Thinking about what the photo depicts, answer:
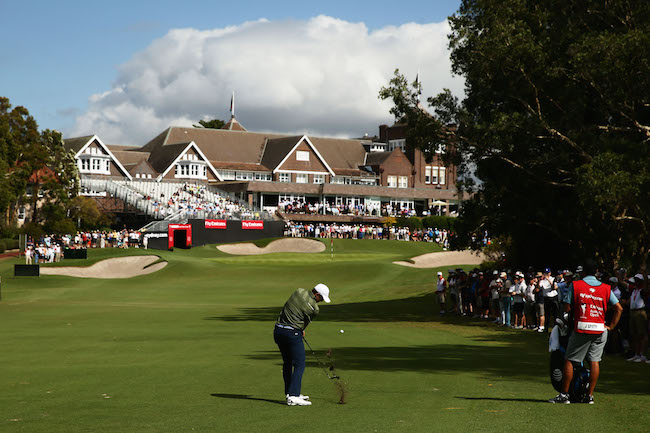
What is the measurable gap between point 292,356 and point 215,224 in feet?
212

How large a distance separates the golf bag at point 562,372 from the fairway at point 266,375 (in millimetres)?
298

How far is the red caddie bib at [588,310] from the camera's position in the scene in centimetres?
1155

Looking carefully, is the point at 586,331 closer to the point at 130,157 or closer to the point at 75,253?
the point at 75,253

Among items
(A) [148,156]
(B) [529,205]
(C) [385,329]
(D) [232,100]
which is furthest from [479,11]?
(D) [232,100]

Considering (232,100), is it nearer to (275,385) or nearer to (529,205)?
(529,205)

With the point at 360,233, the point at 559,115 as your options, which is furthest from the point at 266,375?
the point at 360,233

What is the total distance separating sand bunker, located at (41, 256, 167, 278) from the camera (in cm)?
5672

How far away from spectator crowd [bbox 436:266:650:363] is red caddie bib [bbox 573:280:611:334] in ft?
0.75

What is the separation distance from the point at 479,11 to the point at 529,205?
7.75 meters

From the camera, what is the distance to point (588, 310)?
1161 centimetres

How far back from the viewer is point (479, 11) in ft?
96.8

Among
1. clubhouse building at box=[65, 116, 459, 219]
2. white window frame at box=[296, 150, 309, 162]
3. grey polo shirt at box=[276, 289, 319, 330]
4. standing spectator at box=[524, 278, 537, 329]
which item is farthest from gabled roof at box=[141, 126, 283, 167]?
grey polo shirt at box=[276, 289, 319, 330]

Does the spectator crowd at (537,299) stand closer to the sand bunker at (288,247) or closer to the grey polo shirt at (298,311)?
the grey polo shirt at (298,311)

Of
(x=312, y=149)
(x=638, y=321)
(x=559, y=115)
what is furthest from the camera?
(x=312, y=149)
